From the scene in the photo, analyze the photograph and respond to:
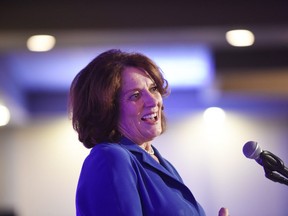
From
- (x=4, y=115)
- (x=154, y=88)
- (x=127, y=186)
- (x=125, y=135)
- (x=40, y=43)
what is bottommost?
(x=127, y=186)

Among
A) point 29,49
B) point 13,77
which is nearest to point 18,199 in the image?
point 13,77

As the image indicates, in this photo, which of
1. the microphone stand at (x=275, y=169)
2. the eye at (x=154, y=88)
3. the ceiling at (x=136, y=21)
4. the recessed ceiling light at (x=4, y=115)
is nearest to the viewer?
the microphone stand at (x=275, y=169)

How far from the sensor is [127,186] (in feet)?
4.30

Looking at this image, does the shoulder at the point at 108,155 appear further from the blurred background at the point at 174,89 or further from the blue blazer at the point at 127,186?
the blurred background at the point at 174,89

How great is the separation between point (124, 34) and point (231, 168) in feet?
8.78

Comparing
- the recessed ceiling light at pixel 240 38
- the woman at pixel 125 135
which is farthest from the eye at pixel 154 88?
the recessed ceiling light at pixel 240 38

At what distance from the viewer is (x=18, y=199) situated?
6.60 metres

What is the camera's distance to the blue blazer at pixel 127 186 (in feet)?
4.25

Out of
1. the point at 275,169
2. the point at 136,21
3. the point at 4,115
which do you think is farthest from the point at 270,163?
the point at 4,115

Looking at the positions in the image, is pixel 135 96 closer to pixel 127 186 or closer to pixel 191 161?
pixel 127 186

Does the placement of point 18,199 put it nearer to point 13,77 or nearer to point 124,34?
point 13,77

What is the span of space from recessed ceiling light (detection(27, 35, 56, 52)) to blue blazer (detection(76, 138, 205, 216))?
2.66 metres

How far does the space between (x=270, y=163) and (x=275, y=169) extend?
2 centimetres

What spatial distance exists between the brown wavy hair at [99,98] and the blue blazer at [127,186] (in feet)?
0.20
